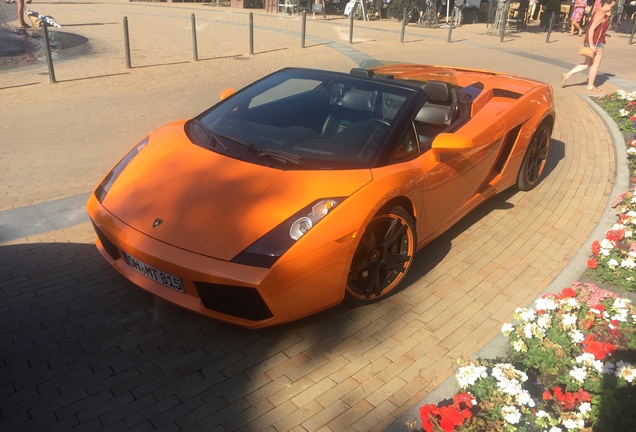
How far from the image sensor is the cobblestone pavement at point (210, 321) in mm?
2941

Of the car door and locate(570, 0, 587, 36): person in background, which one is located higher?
locate(570, 0, 587, 36): person in background

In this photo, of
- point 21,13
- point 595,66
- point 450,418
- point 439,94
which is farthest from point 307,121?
point 21,13

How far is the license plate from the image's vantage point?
3217 mm

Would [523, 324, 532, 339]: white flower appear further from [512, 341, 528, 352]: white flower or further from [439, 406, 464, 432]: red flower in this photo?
[439, 406, 464, 432]: red flower

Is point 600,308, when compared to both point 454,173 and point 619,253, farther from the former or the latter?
point 454,173

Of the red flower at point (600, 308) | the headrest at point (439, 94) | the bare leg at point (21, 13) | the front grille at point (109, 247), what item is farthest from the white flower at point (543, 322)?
the bare leg at point (21, 13)

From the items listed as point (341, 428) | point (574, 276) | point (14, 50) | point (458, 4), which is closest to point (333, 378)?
point (341, 428)

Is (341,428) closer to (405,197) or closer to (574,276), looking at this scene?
(405,197)

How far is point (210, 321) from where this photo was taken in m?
3.63

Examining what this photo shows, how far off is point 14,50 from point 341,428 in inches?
563

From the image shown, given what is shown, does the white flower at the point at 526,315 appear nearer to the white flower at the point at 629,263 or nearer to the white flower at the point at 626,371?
the white flower at the point at 626,371

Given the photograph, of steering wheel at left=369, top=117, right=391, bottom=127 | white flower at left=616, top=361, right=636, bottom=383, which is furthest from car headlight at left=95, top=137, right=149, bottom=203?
white flower at left=616, top=361, right=636, bottom=383

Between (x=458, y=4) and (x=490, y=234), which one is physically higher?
(x=458, y=4)

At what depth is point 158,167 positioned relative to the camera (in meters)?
3.83
